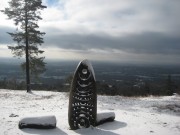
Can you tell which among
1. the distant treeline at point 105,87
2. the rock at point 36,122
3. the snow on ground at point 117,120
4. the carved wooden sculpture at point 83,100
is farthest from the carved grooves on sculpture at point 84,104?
the distant treeline at point 105,87

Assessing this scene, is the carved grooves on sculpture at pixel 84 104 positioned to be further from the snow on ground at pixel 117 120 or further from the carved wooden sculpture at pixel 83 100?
the snow on ground at pixel 117 120

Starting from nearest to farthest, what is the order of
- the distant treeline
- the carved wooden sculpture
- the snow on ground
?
the snow on ground
the carved wooden sculpture
the distant treeline

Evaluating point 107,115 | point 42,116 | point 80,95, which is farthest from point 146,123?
point 42,116

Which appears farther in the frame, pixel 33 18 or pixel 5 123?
pixel 33 18

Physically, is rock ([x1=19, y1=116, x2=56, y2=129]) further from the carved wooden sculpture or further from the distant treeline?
the distant treeline

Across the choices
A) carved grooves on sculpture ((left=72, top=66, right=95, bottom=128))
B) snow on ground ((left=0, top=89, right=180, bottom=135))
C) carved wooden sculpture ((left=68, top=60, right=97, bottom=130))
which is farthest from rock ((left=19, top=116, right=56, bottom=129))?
carved grooves on sculpture ((left=72, top=66, right=95, bottom=128))

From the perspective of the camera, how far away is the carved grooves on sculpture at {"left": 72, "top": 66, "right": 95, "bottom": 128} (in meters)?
12.5

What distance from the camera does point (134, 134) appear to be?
1191cm

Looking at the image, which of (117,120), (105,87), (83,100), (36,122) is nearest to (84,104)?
(83,100)

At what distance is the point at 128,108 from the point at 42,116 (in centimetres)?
791

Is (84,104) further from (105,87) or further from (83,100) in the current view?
(105,87)

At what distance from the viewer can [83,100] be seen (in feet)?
40.9

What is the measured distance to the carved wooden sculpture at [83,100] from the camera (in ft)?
40.9

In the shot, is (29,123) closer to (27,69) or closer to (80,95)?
(80,95)
